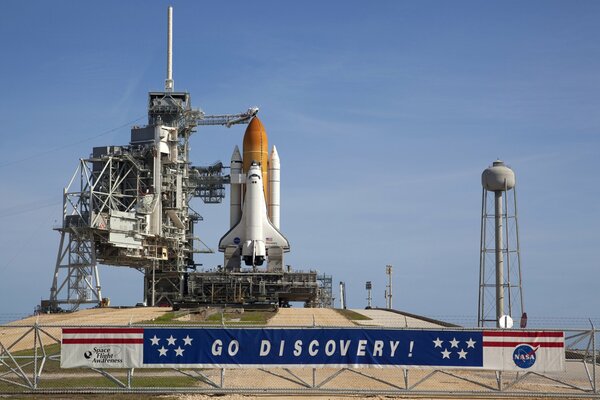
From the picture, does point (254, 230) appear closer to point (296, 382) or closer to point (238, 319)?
point (238, 319)

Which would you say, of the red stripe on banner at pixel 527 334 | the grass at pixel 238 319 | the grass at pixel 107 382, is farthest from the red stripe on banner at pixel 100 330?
the grass at pixel 238 319

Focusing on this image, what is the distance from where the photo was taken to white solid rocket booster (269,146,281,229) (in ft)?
295

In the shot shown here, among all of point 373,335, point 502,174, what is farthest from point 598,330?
point 502,174

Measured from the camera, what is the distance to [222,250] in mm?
89625

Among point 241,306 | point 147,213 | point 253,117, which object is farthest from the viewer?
point 253,117

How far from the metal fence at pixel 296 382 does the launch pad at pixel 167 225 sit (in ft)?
176

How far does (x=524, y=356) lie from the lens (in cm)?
2377

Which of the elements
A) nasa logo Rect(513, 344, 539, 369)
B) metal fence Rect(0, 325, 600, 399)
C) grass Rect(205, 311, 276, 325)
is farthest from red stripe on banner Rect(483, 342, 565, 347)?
grass Rect(205, 311, 276, 325)

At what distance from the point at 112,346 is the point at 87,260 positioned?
62.0 metres

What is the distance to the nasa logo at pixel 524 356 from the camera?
2375cm

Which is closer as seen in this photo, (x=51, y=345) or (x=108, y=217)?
(x=51, y=345)

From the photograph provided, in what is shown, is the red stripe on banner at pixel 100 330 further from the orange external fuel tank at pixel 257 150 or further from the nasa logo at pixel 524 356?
the orange external fuel tank at pixel 257 150

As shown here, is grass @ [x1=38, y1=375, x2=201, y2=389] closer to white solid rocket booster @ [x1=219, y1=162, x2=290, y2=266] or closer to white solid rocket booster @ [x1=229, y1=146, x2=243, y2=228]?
white solid rocket booster @ [x1=219, y1=162, x2=290, y2=266]

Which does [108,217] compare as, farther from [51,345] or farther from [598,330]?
[598,330]
